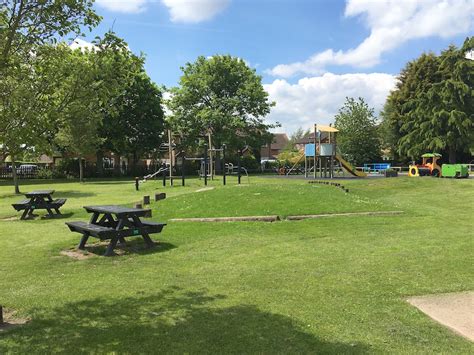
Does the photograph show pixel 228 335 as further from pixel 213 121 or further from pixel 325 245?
pixel 213 121

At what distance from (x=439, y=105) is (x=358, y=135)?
34.4 ft

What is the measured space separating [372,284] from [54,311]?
4.08m

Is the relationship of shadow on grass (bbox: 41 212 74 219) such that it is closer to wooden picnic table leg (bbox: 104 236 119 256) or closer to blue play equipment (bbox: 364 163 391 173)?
A: wooden picnic table leg (bbox: 104 236 119 256)

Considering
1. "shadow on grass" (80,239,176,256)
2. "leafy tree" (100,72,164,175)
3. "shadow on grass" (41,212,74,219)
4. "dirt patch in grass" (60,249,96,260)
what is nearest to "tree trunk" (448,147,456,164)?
"leafy tree" (100,72,164,175)

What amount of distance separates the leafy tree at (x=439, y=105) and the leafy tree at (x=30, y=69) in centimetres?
4628

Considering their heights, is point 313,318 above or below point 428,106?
below

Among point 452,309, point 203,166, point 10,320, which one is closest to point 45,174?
point 203,166

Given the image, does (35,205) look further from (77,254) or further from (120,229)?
(120,229)

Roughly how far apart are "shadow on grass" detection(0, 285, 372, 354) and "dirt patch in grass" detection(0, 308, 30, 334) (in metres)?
0.12

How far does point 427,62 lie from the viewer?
52188mm

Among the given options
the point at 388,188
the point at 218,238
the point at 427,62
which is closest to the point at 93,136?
the point at 388,188

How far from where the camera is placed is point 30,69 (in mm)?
5781

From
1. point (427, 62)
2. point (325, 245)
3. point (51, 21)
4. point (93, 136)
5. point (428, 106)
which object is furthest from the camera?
point (427, 62)

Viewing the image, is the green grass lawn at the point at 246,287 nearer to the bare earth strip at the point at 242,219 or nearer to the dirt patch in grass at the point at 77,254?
the dirt patch in grass at the point at 77,254
